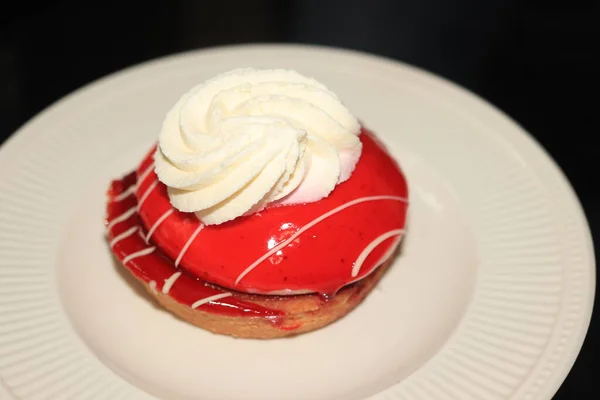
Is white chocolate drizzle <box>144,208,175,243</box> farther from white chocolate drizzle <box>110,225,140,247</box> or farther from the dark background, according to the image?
the dark background

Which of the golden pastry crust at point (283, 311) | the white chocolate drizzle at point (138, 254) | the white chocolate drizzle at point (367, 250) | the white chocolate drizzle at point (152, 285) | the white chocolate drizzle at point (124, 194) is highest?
the white chocolate drizzle at point (124, 194)

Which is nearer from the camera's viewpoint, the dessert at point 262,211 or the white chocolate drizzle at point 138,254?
the dessert at point 262,211

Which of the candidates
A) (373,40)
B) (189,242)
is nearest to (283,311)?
(189,242)

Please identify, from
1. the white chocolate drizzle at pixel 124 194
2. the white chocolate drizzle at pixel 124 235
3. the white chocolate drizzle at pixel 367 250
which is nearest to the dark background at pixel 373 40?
the white chocolate drizzle at pixel 124 194

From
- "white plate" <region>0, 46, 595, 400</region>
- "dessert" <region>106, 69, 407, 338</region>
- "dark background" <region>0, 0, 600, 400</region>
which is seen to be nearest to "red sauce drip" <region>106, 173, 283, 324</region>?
"dessert" <region>106, 69, 407, 338</region>

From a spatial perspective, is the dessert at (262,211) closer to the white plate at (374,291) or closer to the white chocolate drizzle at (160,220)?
the white chocolate drizzle at (160,220)

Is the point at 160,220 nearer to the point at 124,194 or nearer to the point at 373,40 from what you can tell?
the point at 124,194

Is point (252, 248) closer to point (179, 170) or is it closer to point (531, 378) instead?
point (179, 170)

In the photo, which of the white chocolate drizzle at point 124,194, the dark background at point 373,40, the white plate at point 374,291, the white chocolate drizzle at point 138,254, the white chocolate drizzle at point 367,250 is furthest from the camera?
the dark background at point 373,40
